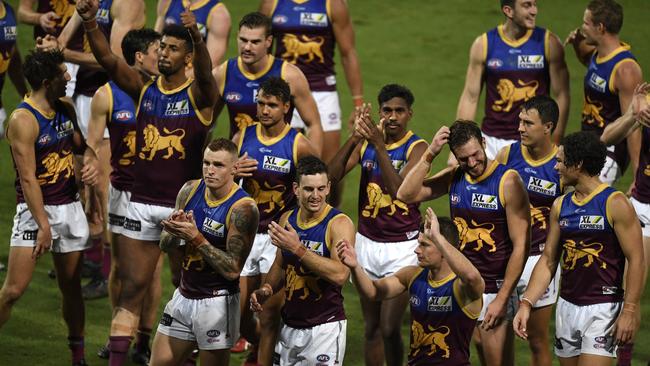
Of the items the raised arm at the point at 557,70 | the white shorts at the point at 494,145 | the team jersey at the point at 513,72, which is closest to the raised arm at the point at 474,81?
the team jersey at the point at 513,72

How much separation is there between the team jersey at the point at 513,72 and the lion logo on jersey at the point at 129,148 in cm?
324

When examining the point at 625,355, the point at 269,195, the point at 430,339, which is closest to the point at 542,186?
the point at 625,355

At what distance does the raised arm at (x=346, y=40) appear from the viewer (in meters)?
12.4

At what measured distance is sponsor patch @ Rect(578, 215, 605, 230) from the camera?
8.50 metres

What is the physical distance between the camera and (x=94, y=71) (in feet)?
42.2

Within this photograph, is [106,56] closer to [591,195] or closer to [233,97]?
[233,97]

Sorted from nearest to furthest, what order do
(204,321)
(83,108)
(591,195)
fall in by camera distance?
(591,195), (204,321), (83,108)

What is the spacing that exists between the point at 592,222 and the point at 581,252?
0.24 metres

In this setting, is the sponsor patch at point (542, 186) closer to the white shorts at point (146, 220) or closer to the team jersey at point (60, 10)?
Result: the white shorts at point (146, 220)

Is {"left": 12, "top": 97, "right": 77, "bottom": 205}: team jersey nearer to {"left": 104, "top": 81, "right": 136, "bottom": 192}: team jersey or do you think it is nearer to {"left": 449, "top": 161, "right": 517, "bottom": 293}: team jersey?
{"left": 104, "top": 81, "right": 136, "bottom": 192}: team jersey

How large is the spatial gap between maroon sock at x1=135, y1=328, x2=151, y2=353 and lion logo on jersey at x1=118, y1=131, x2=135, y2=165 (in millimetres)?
1416

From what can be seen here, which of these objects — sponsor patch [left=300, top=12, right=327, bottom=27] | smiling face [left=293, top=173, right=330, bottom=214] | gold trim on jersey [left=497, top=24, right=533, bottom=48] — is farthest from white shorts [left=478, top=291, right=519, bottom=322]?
sponsor patch [left=300, top=12, right=327, bottom=27]

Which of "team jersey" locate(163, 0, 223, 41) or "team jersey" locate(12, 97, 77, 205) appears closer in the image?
"team jersey" locate(12, 97, 77, 205)

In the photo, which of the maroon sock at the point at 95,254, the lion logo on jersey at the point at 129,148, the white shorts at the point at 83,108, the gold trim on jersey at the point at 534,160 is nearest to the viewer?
the gold trim on jersey at the point at 534,160
